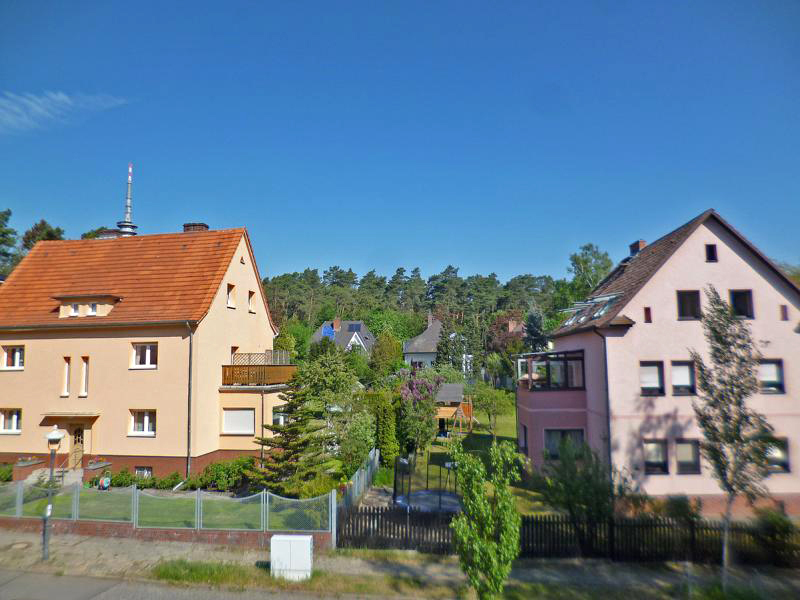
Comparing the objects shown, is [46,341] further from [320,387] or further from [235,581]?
[235,581]

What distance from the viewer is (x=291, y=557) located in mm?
12266

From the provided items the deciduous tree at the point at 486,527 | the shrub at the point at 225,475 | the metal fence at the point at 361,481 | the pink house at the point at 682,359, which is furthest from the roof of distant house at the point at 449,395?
the deciduous tree at the point at 486,527

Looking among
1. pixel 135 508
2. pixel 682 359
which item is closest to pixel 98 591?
pixel 135 508

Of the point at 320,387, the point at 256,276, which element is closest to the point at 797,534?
the point at 320,387

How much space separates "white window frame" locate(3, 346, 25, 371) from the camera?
22.3 meters

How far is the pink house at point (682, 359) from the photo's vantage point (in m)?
17.9

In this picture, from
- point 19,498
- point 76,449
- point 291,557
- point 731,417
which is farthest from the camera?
point 76,449

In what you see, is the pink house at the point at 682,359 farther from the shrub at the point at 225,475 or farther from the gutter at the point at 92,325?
the gutter at the point at 92,325

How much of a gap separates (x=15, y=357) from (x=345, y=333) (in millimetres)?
53123

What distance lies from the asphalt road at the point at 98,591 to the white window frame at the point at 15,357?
13.0 m

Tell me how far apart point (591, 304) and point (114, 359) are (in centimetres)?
2239

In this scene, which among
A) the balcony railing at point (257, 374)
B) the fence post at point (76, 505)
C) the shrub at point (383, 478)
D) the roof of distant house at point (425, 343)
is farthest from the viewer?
the roof of distant house at point (425, 343)

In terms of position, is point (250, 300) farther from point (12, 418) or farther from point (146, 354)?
point (12, 418)

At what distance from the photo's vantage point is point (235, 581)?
39.8 ft
